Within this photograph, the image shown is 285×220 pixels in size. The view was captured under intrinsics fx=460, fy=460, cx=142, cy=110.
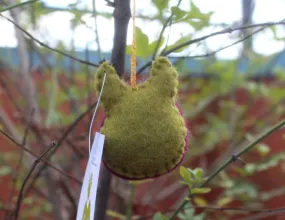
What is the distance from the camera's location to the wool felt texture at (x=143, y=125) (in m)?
0.47

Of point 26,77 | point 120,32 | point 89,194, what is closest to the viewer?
point 89,194

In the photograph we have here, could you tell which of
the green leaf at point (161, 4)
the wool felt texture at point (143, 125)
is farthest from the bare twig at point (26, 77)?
the wool felt texture at point (143, 125)

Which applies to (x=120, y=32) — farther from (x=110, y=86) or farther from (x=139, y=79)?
(x=139, y=79)

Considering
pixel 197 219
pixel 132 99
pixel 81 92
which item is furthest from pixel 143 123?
pixel 81 92

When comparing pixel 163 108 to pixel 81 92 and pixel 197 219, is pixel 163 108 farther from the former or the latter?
pixel 81 92

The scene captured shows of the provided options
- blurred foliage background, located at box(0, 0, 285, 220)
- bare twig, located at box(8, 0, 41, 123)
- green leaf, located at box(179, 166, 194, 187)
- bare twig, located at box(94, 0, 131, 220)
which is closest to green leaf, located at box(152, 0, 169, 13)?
blurred foliage background, located at box(0, 0, 285, 220)

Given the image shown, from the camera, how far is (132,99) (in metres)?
0.48

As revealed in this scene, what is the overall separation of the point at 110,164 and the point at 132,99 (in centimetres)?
7

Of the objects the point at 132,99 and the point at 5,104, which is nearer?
the point at 132,99

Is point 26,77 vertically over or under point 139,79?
over

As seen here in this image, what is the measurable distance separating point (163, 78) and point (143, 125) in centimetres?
6

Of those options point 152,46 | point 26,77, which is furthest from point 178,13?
point 26,77

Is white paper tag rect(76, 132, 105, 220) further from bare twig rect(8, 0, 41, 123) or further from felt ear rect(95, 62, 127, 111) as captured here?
bare twig rect(8, 0, 41, 123)

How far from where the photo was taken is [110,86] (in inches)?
19.0
